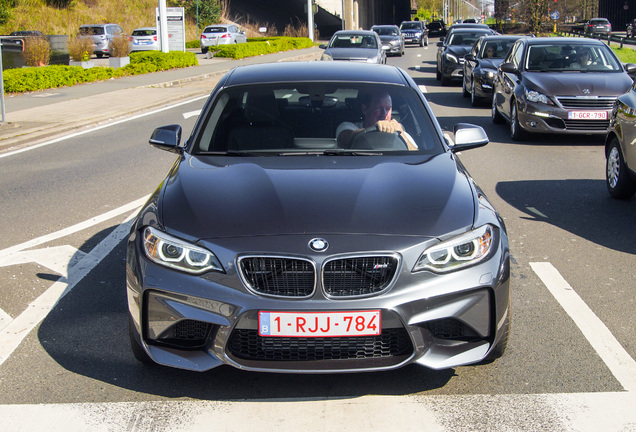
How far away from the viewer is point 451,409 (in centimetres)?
370

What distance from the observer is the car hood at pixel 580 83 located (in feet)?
40.5

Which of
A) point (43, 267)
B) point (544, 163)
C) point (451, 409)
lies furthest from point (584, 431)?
point (544, 163)

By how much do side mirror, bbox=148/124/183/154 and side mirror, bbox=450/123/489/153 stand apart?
5.78ft

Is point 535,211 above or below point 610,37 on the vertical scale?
below

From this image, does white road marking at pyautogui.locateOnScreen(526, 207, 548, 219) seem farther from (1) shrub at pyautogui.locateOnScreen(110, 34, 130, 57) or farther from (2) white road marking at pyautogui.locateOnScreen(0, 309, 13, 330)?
(1) shrub at pyautogui.locateOnScreen(110, 34, 130, 57)

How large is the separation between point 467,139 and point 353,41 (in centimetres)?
2168

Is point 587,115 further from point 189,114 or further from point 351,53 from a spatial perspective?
point 351,53

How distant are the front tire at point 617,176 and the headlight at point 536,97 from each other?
3.73m

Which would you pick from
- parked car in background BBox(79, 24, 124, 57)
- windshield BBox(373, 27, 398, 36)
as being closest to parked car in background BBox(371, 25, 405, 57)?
windshield BBox(373, 27, 398, 36)

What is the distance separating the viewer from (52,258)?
6434mm

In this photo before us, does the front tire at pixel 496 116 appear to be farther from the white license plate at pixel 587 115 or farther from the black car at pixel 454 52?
the black car at pixel 454 52

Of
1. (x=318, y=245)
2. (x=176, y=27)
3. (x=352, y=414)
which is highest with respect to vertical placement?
(x=176, y=27)

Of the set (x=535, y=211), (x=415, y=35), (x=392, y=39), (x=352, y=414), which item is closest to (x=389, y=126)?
(x=352, y=414)

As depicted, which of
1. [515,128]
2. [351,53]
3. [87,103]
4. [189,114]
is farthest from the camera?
[351,53]
